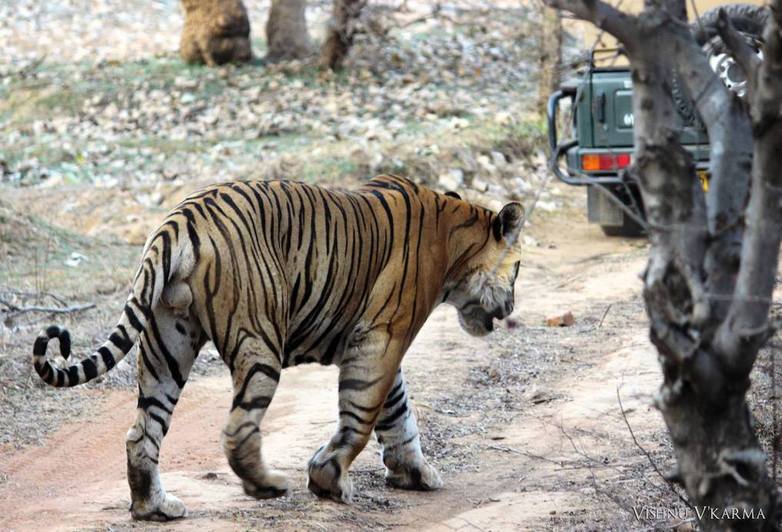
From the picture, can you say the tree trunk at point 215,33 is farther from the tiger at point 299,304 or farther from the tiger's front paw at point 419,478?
the tiger's front paw at point 419,478

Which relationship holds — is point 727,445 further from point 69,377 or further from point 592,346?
point 592,346

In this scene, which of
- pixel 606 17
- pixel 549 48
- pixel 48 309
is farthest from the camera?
pixel 549 48

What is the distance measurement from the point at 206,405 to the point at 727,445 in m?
4.48

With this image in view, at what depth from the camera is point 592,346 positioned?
8.62 meters

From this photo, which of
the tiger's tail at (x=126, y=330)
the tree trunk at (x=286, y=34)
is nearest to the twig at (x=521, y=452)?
the tiger's tail at (x=126, y=330)

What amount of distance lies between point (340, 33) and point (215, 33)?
2125mm

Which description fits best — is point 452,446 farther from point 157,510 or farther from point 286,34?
point 286,34

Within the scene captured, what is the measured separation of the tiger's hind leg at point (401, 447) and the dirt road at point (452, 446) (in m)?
0.08

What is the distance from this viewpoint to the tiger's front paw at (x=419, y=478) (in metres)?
5.80

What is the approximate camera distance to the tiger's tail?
14.9 ft

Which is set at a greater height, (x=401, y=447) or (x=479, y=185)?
(x=479, y=185)

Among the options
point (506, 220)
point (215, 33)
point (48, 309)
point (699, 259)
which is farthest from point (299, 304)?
point (215, 33)

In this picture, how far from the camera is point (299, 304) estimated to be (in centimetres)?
532

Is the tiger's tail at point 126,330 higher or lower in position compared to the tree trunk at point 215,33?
lower
